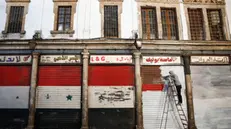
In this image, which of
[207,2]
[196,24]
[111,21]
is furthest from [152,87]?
[207,2]

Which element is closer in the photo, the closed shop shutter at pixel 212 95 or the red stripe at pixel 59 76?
the closed shop shutter at pixel 212 95

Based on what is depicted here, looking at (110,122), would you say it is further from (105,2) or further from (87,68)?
(105,2)

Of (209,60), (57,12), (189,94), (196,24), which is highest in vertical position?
(57,12)

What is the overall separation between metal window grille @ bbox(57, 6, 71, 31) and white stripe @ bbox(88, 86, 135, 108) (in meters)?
4.06

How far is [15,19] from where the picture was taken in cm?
1266

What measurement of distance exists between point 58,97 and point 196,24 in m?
9.50

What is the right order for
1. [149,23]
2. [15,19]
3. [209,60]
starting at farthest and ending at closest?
[149,23], [15,19], [209,60]

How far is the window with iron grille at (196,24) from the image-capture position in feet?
42.1

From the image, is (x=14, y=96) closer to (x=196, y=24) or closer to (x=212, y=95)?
(x=212, y=95)

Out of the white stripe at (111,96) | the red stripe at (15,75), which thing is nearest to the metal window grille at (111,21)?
the white stripe at (111,96)

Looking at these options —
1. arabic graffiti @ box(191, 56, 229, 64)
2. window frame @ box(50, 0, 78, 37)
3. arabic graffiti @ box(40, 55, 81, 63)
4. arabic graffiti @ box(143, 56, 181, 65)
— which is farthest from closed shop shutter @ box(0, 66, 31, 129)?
arabic graffiti @ box(191, 56, 229, 64)

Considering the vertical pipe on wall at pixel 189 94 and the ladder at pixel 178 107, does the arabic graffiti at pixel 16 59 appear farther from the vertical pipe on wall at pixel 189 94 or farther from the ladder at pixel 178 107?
the vertical pipe on wall at pixel 189 94

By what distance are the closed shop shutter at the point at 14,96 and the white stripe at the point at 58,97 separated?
0.79m

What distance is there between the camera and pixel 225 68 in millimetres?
12289
